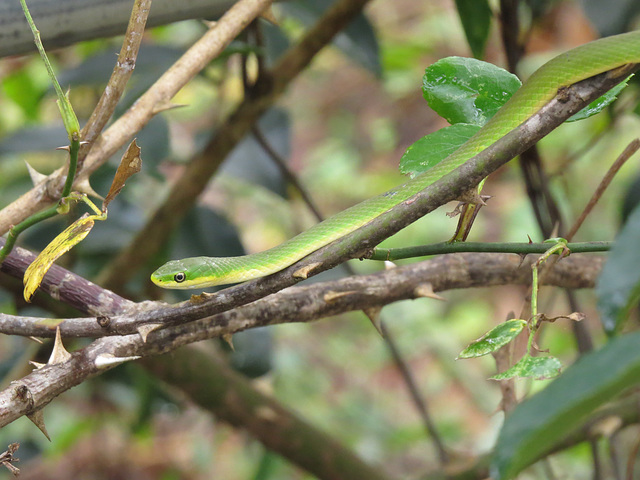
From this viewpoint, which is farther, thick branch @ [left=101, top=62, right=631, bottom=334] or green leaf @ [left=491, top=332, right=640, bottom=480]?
thick branch @ [left=101, top=62, right=631, bottom=334]

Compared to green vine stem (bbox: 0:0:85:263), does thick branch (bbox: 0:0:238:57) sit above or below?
above

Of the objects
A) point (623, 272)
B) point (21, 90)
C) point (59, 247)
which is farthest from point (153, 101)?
point (21, 90)

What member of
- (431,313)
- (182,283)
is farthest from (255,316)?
(431,313)

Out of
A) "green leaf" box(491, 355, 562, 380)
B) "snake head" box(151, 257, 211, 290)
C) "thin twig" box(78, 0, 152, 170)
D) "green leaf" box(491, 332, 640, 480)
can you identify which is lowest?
"green leaf" box(491, 332, 640, 480)

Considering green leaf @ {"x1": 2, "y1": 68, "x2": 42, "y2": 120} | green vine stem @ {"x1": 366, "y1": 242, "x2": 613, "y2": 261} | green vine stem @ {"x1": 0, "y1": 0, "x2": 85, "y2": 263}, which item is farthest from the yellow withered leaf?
green leaf @ {"x1": 2, "y1": 68, "x2": 42, "y2": 120}

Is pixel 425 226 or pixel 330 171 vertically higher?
pixel 330 171

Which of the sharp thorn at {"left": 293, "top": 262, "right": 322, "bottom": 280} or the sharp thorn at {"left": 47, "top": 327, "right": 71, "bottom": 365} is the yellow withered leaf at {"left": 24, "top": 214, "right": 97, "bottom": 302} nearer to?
the sharp thorn at {"left": 47, "top": 327, "right": 71, "bottom": 365}

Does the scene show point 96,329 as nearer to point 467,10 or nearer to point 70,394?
point 467,10
